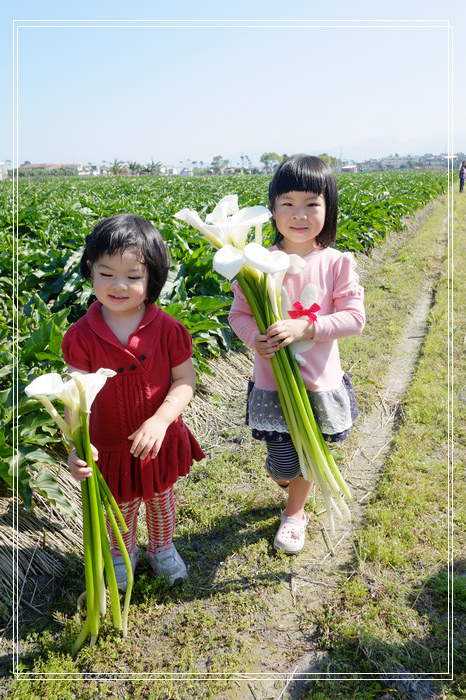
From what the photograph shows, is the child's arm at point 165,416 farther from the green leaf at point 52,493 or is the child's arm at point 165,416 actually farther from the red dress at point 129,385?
the green leaf at point 52,493

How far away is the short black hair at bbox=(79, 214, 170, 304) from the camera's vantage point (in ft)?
6.00

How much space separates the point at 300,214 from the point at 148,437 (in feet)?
3.20

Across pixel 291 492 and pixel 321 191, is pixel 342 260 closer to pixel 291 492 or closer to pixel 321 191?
pixel 321 191

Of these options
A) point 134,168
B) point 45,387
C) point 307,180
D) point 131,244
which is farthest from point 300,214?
point 134,168

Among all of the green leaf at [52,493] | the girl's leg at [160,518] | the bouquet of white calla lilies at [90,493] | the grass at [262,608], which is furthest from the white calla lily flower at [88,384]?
the grass at [262,608]

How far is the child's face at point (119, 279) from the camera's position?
1.84 meters

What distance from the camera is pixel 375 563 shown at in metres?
2.34

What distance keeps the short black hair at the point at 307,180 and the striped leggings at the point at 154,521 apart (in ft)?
4.18

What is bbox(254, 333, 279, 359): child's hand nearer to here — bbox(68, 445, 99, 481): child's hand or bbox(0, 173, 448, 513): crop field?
bbox(68, 445, 99, 481): child's hand

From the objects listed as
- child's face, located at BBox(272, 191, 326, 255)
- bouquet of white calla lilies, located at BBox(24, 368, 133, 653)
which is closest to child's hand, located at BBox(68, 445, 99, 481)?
bouquet of white calla lilies, located at BBox(24, 368, 133, 653)

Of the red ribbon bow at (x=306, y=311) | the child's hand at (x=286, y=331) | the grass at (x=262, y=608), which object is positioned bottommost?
the grass at (x=262, y=608)

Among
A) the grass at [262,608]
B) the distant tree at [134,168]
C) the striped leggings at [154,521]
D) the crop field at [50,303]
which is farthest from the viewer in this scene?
the distant tree at [134,168]

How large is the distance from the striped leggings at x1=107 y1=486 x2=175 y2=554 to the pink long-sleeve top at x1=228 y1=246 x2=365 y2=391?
0.63 m

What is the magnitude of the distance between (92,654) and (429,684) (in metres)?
1.17
